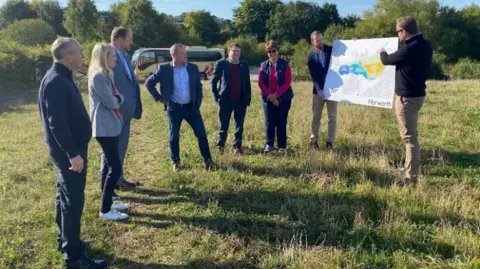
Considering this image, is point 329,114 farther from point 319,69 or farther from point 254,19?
point 254,19

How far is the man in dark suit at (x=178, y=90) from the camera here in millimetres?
5703

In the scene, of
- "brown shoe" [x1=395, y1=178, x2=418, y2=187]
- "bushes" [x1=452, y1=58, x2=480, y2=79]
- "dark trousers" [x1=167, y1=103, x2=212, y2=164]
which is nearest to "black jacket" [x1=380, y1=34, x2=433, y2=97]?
"brown shoe" [x1=395, y1=178, x2=418, y2=187]

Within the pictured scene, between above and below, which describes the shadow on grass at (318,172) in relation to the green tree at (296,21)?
below

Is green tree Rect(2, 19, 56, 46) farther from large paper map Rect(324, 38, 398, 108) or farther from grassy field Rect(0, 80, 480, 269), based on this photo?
large paper map Rect(324, 38, 398, 108)

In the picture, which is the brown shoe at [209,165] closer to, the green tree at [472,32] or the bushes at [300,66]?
the bushes at [300,66]

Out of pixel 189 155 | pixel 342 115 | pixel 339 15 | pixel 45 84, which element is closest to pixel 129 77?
pixel 45 84

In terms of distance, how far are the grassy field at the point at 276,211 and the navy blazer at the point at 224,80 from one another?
42.3 inches

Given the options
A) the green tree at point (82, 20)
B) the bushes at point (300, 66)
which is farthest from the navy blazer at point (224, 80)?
the green tree at point (82, 20)

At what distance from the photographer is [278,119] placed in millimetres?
6879

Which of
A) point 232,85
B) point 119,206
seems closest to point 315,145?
point 232,85

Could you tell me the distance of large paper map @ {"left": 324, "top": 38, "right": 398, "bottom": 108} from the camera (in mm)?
6031

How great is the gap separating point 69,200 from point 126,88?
2.03m

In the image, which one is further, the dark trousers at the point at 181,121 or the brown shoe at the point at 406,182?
the dark trousers at the point at 181,121

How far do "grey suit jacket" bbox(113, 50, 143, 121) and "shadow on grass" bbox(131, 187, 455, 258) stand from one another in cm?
140
